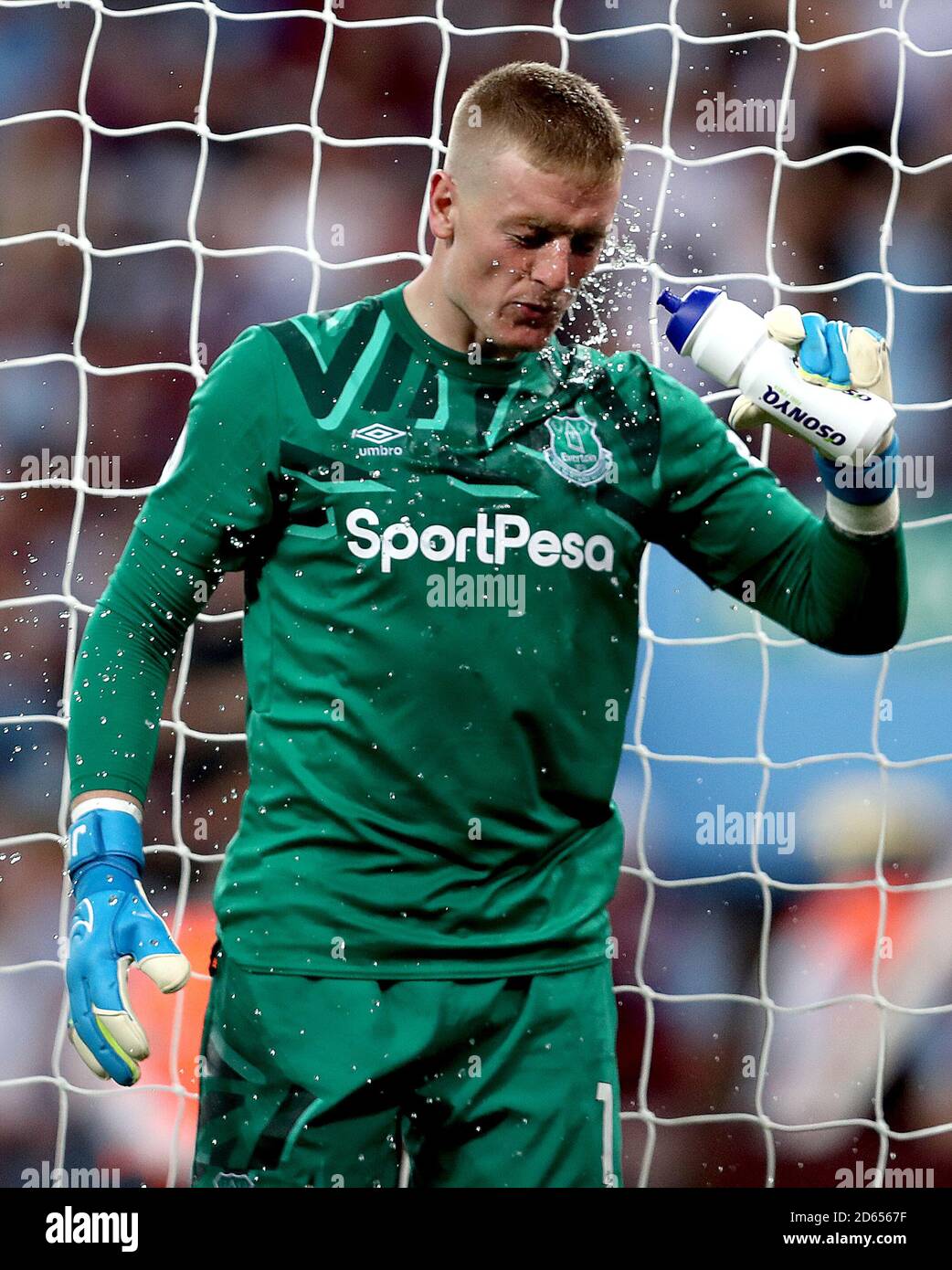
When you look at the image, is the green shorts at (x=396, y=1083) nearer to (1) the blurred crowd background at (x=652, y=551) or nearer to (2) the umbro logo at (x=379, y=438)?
(2) the umbro logo at (x=379, y=438)

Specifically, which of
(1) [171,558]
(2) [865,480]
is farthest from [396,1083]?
(2) [865,480]

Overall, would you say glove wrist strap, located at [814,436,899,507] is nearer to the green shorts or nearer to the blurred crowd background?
the green shorts

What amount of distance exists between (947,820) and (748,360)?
0.95m

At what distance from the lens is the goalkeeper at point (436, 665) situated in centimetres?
97

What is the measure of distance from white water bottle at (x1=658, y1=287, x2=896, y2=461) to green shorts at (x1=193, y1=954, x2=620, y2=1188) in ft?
1.25

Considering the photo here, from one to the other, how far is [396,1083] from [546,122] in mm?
619

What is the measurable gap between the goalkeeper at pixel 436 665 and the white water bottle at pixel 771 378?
0.02 metres

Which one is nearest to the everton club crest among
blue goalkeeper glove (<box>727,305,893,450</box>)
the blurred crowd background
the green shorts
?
blue goalkeeper glove (<box>727,305,893,450</box>)

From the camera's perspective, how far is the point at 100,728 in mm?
1007

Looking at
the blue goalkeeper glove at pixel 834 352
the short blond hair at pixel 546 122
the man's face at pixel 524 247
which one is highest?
the short blond hair at pixel 546 122

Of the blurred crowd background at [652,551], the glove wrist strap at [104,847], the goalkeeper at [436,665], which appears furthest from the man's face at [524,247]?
the blurred crowd background at [652,551]

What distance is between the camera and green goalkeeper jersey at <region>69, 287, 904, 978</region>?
98 cm
